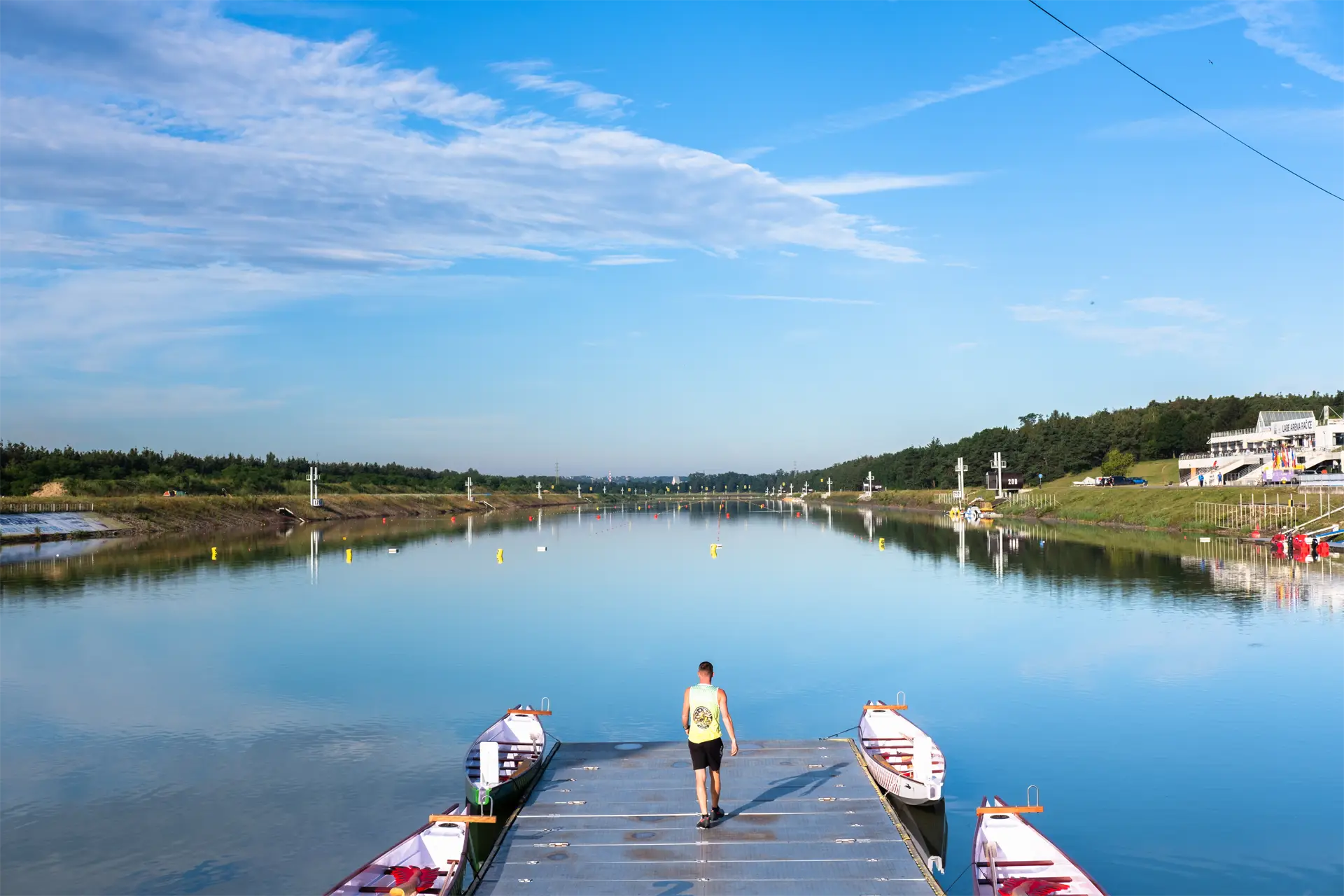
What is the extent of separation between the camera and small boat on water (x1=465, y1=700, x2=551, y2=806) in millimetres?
17547

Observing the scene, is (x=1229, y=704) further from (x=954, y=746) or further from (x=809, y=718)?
(x=809, y=718)

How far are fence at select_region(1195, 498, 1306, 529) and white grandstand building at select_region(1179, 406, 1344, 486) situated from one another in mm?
13250

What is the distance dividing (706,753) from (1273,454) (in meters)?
121

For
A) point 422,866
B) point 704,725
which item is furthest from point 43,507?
point 704,725

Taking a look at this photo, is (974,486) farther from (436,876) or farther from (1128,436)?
(436,876)

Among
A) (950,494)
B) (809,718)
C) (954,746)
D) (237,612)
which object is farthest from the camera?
(950,494)

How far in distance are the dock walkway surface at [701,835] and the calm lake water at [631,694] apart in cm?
125

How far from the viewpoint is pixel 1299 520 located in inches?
3145

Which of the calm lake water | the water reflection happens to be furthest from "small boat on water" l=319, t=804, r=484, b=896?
the water reflection

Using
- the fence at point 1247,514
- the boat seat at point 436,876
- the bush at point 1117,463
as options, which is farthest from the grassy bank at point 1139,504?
the boat seat at point 436,876

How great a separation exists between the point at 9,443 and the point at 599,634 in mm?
134052

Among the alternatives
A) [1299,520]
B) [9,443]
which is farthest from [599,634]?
[9,443]

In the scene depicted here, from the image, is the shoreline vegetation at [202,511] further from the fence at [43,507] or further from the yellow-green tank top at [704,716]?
the yellow-green tank top at [704,716]

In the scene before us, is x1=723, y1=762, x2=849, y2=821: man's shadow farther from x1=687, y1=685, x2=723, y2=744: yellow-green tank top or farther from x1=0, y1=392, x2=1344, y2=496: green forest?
x1=0, y1=392, x2=1344, y2=496: green forest
